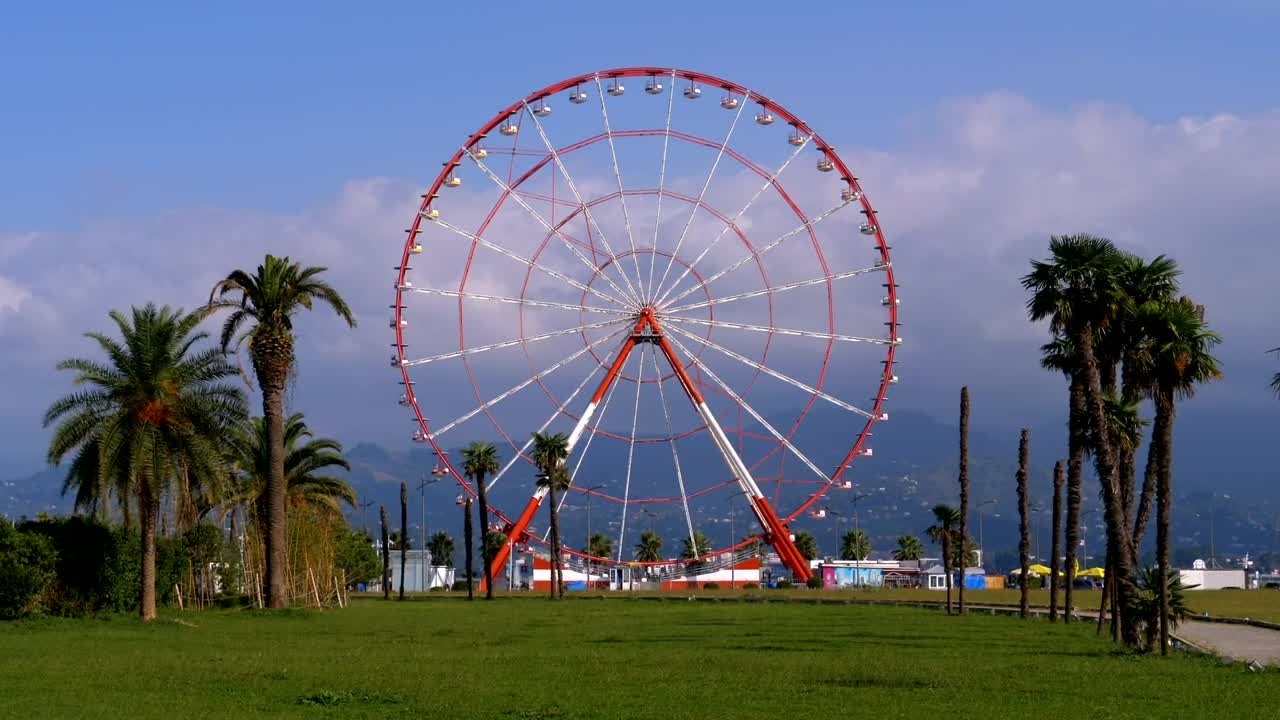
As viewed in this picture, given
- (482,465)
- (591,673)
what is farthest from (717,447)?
(591,673)

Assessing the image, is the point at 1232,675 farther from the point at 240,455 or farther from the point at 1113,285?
the point at 240,455

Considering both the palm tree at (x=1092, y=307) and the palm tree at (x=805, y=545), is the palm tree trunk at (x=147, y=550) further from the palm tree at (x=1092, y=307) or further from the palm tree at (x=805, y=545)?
the palm tree at (x=805, y=545)

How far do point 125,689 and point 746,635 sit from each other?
2422cm

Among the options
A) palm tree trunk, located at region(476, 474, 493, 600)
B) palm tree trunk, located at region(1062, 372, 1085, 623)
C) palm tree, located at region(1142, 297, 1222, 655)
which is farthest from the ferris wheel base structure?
palm tree, located at region(1142, 297, 1222, 655)

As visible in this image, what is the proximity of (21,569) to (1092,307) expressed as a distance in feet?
103

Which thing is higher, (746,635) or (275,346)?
(275,346)

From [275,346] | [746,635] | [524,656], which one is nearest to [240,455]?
[275,346]

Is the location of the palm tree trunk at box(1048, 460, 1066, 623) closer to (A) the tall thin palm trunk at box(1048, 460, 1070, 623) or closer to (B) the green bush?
(A) the tall thin palm trunk at box(1048, 460, 1070, 623)

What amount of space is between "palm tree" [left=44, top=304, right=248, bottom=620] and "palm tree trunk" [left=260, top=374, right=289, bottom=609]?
528 cm

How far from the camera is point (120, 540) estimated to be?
56.6m

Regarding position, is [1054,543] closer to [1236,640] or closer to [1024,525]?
[1024,525]

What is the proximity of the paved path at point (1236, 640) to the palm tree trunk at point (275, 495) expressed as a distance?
31820 millimetres

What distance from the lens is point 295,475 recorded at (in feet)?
246

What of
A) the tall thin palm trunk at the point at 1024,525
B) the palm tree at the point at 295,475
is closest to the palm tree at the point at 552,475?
the palm tree at the point at 295,475
